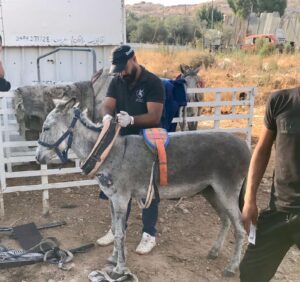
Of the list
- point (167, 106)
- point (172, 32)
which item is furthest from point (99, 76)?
point (172, 32)

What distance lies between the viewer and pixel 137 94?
411 cm

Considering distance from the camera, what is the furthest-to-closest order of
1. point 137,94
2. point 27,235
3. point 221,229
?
point 27,235 < point 221,229 < point 137,94

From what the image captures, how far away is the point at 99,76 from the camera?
19.2 feet

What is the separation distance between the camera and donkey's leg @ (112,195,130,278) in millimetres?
3871

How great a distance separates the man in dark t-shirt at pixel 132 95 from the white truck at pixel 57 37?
117 inches

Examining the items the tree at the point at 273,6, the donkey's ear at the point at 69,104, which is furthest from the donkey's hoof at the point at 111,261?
the tree at the point at 273,6

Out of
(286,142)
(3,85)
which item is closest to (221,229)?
(286,142)

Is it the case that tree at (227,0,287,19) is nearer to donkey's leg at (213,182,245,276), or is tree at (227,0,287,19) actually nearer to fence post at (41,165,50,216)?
fence post at (41,165,50,216)

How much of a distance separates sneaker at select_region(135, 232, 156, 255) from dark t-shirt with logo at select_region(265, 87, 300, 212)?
2.21 meters

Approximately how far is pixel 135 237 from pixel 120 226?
1139 mm

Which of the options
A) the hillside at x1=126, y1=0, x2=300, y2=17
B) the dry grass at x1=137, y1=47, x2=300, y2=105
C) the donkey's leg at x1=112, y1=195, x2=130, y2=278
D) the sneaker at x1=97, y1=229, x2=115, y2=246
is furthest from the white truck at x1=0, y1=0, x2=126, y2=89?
the hillside at x1=126, y1=0, x2=300, y2=17

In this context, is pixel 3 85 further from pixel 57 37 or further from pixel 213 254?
pixel 213 254

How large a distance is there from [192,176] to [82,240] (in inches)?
65.6

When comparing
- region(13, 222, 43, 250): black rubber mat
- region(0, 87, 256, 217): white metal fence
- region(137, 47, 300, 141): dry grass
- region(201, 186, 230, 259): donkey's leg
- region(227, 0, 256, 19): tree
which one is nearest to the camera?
region(201, 186, 230, 259): donkey's leg
